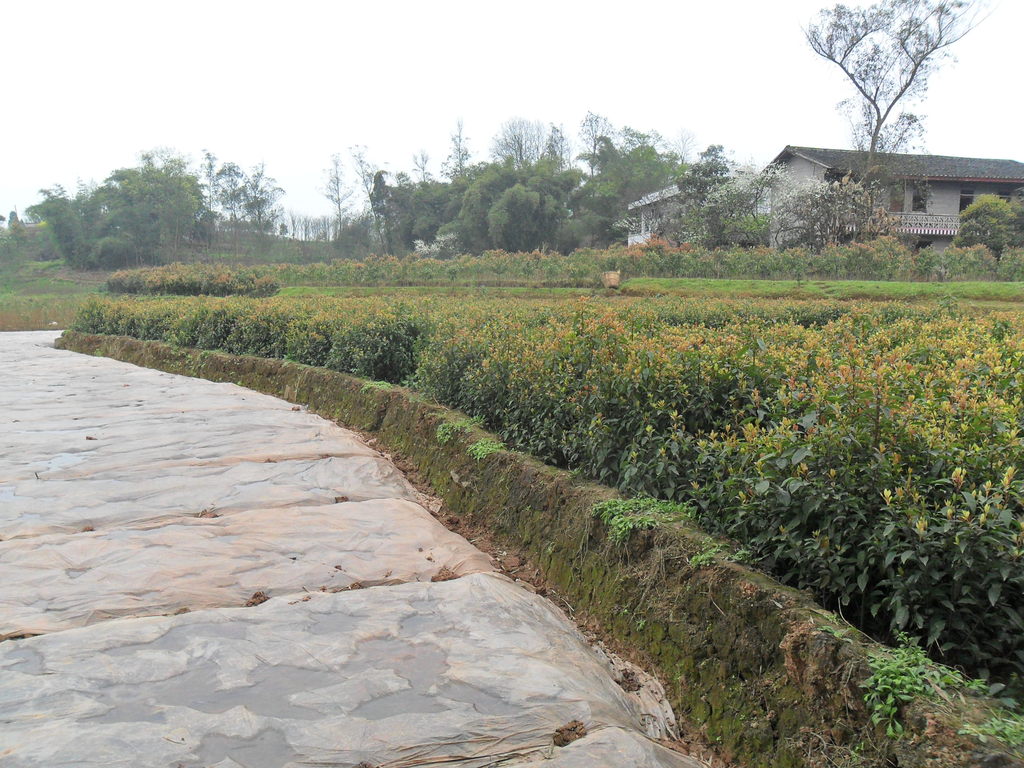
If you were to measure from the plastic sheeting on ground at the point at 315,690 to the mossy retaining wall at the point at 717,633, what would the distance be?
29cm

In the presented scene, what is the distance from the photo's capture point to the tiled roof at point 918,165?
29344 millimetres

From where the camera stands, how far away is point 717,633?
2.74m

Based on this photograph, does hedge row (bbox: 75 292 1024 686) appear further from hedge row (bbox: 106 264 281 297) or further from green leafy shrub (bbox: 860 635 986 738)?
hedge row (bbox: 106 264 281 297)

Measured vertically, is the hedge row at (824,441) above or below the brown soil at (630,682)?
above

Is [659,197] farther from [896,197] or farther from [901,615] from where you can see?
[901,615]

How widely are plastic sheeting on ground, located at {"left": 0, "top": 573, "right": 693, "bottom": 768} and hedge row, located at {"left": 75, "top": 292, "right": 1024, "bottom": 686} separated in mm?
879

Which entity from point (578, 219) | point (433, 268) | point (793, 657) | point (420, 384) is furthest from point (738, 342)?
point (578, 219)

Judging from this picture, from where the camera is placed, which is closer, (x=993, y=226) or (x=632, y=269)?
(x=632, y=269)

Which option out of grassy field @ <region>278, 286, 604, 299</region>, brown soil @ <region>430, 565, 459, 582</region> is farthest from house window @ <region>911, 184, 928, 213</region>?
brown soil @ <region>430, 565, 459, 582</region>

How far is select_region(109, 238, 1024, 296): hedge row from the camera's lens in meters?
19.9

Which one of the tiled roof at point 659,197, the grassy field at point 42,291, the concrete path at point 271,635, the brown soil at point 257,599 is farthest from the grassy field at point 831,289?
the grassy field at point 42,291

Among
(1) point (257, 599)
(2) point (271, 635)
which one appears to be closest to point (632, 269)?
(1) point (257, 599)

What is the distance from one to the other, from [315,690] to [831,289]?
58.3ft

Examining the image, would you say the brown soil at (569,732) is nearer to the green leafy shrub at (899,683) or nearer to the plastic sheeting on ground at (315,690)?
the plastic sheeting on ground at (315,690)
